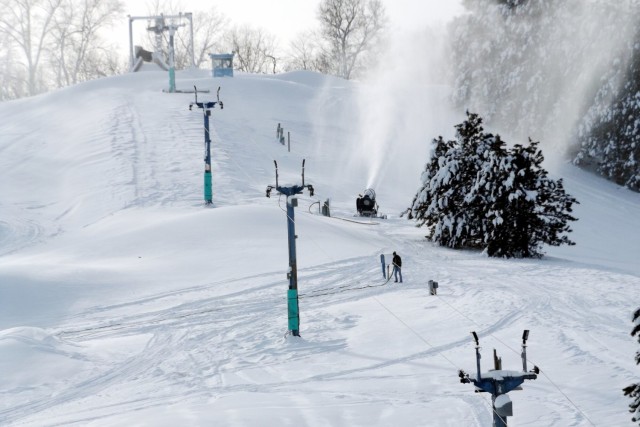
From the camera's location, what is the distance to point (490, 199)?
27172 mm

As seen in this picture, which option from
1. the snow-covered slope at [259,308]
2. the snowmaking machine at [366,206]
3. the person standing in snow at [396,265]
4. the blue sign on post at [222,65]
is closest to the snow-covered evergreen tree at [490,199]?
the snow-covered slope at [259,308]

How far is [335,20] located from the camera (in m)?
91.2

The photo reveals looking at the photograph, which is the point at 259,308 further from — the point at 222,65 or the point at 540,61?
the point at 222,65

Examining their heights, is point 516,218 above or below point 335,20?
below

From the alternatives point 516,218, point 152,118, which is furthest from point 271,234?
point 152,118

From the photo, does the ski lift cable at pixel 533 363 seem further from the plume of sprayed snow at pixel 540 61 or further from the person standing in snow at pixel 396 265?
the plume of sprayed snow at pixel 540 61

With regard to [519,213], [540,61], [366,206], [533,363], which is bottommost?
[366,206]

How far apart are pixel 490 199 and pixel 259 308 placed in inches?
427

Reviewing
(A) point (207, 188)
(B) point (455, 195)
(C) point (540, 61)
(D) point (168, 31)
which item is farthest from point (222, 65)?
(B) point (455, 195)

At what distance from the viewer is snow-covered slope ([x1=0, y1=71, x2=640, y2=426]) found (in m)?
12.5

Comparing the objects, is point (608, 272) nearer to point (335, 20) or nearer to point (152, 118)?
point (152, 118)

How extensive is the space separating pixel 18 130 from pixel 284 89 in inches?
809

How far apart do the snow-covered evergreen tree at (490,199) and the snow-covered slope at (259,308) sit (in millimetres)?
1178

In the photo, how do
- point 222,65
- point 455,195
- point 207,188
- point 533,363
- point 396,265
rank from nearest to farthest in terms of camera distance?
1. point 533,363
2. point 396,265
3. point 455,195
4. point 207,188
5. point 222,65
